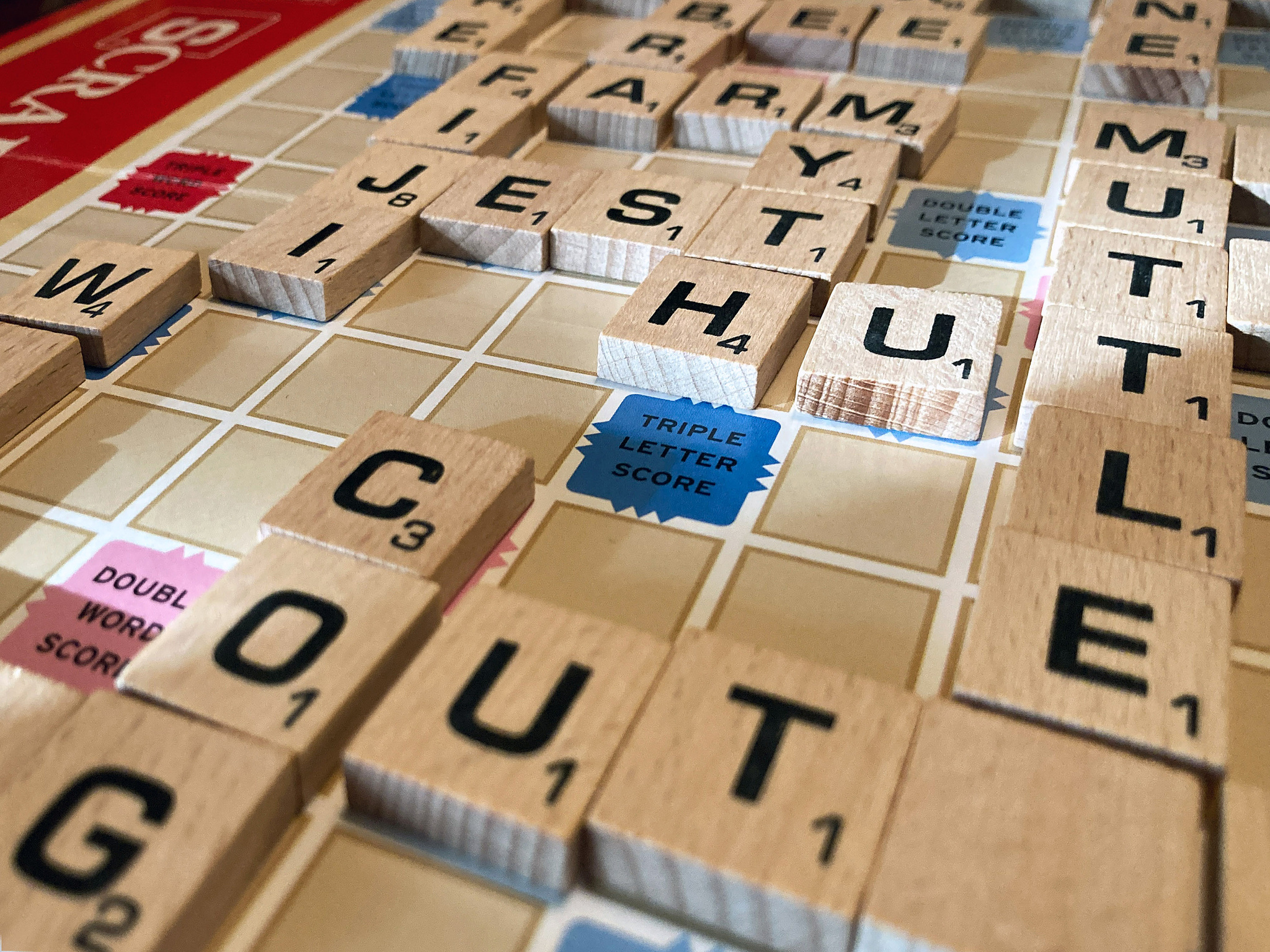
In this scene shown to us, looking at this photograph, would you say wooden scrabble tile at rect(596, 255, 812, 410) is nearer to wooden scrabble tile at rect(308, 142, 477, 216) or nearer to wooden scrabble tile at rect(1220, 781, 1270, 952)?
wooden scrabble tile at rect(308, 142, 477, 216)

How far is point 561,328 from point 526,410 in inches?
8.6

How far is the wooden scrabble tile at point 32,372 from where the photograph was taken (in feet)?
4.72

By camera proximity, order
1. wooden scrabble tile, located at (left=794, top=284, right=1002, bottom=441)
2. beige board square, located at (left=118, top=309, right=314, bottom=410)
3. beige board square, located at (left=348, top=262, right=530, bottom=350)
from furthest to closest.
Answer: beige board square, located at (left=348, top=262, right=530, bottom=350) < beige board square, located at (left=118, top=309, right=314, bottom=410) < wooden scrabble tile, located at (left=794, top=284, right=1002, bottom=441)

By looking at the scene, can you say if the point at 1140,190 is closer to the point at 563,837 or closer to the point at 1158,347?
the point at 1158,347

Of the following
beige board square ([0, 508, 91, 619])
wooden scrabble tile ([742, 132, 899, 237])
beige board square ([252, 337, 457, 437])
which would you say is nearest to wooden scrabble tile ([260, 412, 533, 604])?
beige board square ([252, 337, 457, 437])

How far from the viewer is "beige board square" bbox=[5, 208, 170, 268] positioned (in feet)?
6.10

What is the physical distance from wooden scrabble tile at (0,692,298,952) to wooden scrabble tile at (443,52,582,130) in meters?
1.61

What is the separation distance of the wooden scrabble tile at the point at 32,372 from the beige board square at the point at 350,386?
266mm

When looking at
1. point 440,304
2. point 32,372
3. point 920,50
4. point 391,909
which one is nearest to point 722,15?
point 920,50

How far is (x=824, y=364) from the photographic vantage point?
4.75 feet


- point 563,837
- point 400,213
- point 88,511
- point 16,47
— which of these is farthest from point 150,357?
point 16,47

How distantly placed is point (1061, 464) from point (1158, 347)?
0.34m

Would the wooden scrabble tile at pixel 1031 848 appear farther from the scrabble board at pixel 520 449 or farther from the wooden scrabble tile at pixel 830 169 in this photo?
the wooden scrabble tile at pixel 830 169

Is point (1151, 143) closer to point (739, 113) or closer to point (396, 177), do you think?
point (739, 113)
